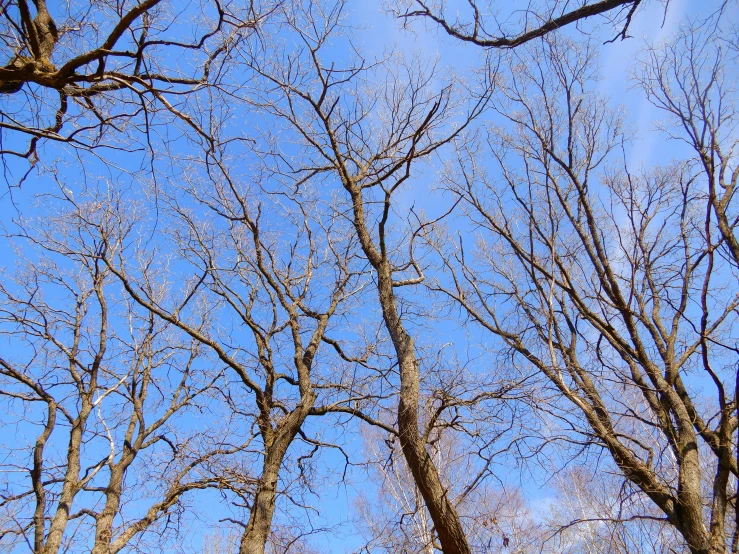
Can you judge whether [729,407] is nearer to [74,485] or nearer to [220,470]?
[220,470]

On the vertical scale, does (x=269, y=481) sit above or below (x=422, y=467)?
above

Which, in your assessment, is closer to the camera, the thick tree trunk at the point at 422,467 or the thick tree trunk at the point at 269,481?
the thick tree trunk at the point at 422,467

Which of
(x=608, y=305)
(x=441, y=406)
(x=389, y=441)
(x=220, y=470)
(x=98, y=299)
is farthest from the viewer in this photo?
(x=98, y=299)

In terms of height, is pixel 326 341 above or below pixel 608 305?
above

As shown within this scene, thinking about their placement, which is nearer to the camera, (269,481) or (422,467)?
(422,467)

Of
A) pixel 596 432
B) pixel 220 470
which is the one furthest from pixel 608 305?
pixel 220 470

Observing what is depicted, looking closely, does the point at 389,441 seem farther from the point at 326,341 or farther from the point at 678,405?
the point at 678,405

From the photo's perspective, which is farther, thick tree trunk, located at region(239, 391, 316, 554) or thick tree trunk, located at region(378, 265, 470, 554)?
thick tree trunk, located at region(239, 391, 316, 554)

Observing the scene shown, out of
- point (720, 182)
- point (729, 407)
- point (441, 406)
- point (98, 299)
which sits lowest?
point (729, 407)

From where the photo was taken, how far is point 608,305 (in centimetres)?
702

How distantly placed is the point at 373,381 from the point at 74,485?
235 inches

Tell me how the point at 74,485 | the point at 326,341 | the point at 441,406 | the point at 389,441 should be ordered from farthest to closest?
the point at 74,485
the point at 326,341
the point at 389,441
the point at 441,406

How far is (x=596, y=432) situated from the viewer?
18.6ft

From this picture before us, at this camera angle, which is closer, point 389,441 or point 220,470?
point 389,441
